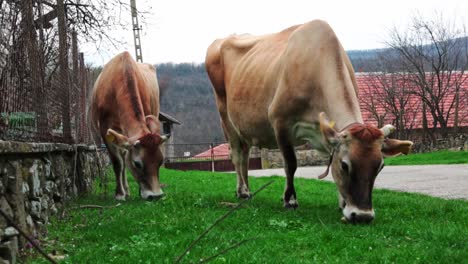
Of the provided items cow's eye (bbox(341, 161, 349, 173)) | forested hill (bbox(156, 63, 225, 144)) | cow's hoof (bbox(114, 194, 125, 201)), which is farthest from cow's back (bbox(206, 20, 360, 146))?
forested hill (bbox(156, 63, 225, 144))

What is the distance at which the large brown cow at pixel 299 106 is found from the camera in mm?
4855

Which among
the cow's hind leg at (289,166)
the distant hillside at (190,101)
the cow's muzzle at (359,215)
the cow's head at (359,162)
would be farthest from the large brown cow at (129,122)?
the distant hillside at (190,101)

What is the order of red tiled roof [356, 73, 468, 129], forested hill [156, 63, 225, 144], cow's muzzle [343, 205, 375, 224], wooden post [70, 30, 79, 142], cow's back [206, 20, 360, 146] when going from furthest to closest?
forested hill [156, 63, 225, 144] → red tiled roof [356, 73, 468, 129] → wooden post [70, 30, 79, 142] → cow's back [206, 20, 360, 146] → cow's muzzle [343, 205, 375, 224]

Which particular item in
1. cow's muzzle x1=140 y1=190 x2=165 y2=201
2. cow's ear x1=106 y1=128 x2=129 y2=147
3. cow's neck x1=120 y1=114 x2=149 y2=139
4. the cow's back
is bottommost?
cow's muzzle x1=140 y1=190 x2=165 y2=201

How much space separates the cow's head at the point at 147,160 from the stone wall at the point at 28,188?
849 millimetres

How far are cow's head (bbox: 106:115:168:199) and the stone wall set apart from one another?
2.78 ft

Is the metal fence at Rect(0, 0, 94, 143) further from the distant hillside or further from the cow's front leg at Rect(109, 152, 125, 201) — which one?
the distant hillside

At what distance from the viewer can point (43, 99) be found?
592cm

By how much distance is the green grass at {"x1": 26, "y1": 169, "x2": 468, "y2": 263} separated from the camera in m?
3.70

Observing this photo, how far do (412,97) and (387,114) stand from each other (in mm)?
2062

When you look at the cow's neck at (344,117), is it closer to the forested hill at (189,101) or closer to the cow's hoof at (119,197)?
the cow's hoof at (119,197)

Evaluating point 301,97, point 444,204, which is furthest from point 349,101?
point 444,204

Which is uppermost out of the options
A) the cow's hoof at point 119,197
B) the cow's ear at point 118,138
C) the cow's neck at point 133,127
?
the cow's neck at point 133,127

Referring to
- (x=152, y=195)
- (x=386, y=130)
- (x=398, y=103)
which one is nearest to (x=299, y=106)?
(x=386, y=130)
